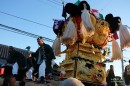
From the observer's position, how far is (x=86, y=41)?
19.1 feet

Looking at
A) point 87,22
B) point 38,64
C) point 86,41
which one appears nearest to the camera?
point 87,22

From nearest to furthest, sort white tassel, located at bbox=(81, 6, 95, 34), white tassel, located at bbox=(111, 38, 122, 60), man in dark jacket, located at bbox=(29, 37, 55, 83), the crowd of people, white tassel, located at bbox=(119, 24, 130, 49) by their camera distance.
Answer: white tassel, located at bbox=(81, 6, 95, 34), white tassel, located at bbox=(119, 24, 130, 49), white tassel, located at bbox=(111, 38, 122, 60), the crowd of people, man in dark jacket, located at bbox=(29, 37, 55, 83)

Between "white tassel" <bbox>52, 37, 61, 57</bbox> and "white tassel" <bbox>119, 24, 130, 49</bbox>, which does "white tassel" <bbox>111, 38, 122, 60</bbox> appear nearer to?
"white tassel" <bbox>119, 24, 130, 49</bbox>

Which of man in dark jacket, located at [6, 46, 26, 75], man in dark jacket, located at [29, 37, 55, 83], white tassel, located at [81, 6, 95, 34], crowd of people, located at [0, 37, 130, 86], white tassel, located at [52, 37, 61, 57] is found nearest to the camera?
white tassel, located at [81, 6, 95, 34]

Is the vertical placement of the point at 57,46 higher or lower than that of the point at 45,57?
higher

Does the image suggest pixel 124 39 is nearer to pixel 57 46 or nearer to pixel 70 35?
pixel 70 35

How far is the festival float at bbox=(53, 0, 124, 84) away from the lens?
5379mm

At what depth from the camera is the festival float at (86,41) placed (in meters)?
5.38

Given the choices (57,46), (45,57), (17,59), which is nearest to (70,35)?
(57,46)

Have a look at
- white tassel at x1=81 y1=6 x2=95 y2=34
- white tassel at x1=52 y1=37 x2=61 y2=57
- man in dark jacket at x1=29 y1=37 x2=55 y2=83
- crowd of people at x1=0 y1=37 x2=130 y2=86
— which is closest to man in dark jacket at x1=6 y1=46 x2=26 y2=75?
crowd of people at x1=0 y1=37 x2=130 y2=86

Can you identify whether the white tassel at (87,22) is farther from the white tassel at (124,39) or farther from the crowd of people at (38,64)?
the crowd of people at (38,64)

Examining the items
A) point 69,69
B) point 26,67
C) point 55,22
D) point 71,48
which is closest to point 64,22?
point 55,22

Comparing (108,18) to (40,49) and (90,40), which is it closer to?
(90,40)

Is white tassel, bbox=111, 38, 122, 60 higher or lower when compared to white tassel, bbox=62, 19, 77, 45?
lower
